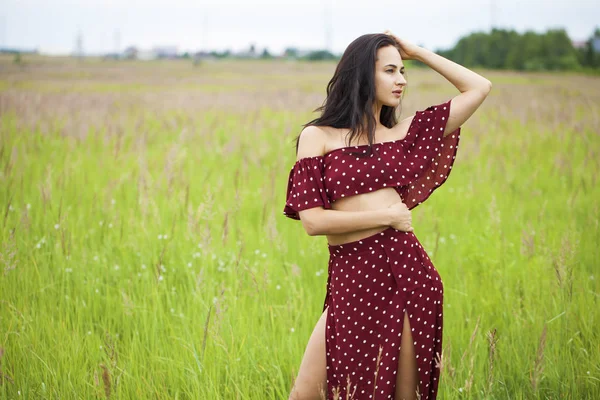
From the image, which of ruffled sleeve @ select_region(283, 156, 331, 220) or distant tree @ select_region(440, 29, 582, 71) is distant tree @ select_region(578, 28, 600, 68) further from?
ruffled sleeve @ select_region(283, 156, 331, 220)

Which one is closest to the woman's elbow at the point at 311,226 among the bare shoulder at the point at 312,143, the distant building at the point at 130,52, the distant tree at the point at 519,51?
the bare shoulder at the point at 312,143

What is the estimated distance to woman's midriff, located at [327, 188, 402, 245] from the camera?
212 centimetres

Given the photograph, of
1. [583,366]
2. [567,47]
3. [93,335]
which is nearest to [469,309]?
[583,366]

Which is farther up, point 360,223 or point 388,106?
point 388,106

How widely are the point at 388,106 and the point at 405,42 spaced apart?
0.91ft

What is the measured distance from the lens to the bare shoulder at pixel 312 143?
7.16ft

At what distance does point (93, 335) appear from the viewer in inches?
117

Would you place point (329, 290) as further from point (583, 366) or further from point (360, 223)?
point (583, 366)

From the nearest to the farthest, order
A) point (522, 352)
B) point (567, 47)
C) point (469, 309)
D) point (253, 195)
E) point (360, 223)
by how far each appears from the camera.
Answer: point (360, 223), point (522, 352), point (469, 309), point (253, 195), point (567, 47)

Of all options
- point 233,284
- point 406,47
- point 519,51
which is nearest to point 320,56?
point 519,51

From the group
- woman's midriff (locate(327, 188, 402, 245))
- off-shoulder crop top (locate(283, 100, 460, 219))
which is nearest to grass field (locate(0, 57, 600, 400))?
woman's midriff (locate(327, 188, 402, 245))

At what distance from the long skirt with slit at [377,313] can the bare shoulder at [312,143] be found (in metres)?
0.39

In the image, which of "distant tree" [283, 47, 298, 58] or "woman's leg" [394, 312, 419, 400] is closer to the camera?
"woman's leg" [394, 312, 419, 400]

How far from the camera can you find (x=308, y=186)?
83.5 inches
